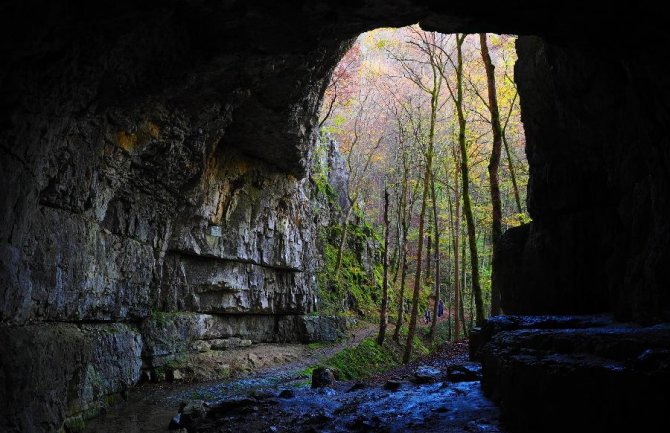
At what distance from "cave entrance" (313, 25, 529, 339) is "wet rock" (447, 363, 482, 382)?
953cm

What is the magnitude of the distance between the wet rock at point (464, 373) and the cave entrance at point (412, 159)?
31.3 ft

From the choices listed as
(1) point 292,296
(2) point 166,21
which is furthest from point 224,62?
(1) point 292,296

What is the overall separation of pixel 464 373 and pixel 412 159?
20820 millimetres

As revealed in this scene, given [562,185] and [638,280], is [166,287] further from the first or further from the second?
[638,280]

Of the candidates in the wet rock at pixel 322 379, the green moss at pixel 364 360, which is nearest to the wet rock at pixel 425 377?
the wet rock at pixel 322 379

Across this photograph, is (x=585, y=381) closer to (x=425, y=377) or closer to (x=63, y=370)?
(x=425, y=377)

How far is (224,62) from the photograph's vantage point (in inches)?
348

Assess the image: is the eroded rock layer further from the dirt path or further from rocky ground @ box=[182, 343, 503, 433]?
the dirt path

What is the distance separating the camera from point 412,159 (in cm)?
2831

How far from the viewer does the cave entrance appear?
21156 mm

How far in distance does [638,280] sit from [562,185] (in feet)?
11.2

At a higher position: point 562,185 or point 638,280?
point 562,185

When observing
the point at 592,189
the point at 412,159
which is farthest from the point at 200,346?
the point at 412,159

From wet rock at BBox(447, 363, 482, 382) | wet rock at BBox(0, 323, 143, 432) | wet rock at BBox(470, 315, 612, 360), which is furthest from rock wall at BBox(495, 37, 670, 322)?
wet rock at BBox(0, 323, 143, 432)
